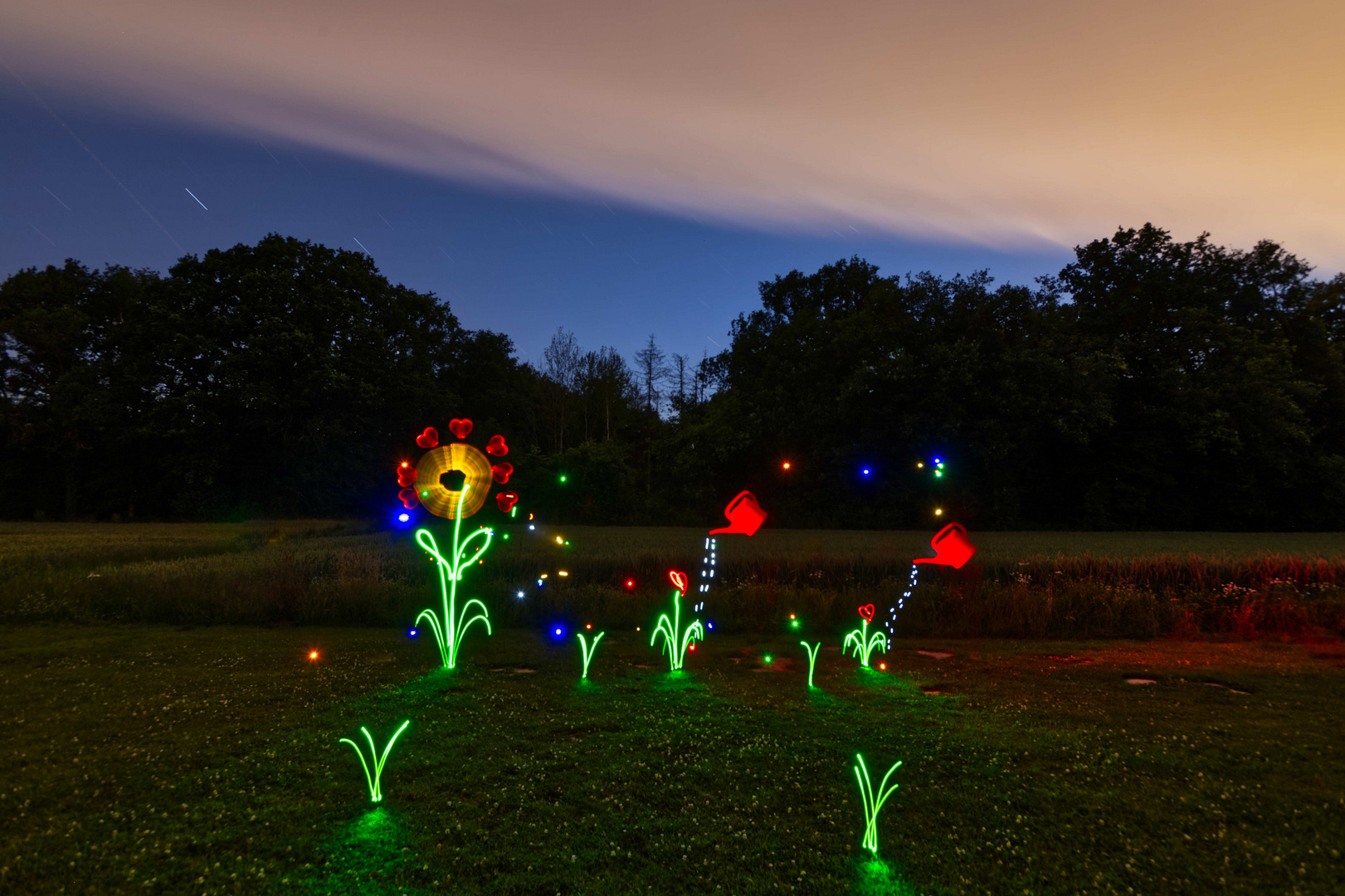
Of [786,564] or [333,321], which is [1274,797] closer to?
[786,564]

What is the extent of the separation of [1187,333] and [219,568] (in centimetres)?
3410

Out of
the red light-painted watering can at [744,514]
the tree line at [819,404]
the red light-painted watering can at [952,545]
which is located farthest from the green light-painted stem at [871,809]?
the tree line at [819,404]

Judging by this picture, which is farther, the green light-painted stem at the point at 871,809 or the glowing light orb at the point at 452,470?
the glowing light orb at the point at 452,470

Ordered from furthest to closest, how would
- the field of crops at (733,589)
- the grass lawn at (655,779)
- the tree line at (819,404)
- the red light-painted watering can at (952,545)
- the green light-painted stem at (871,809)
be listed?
1. the tree line at (819,404)
2. the field of crops at (733,589)
3. the red light-painted watering can at (952,545)
4. the green light-painted stem at (871,809)
5. the grass lawn at (655,779)

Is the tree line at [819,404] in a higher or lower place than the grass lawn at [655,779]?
higher

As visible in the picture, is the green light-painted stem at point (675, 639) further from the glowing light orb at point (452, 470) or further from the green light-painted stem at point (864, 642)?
the glowing light orb at point (452, 470)

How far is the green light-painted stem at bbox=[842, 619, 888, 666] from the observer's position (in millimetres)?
8227

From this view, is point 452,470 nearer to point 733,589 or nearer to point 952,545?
point 733,589

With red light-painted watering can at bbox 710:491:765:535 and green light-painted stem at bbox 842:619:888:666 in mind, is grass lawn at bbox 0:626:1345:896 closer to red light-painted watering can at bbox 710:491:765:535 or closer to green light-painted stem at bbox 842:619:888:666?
green light-painted stem at bbox 842:619:888:666

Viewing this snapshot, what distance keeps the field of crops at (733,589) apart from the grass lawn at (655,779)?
2.69 metres

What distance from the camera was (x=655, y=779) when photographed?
452 cm

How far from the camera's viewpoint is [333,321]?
32.2 meters

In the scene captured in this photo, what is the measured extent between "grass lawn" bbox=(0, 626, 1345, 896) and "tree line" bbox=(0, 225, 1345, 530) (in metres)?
20.5

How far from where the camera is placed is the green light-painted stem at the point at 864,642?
27.0 ft
